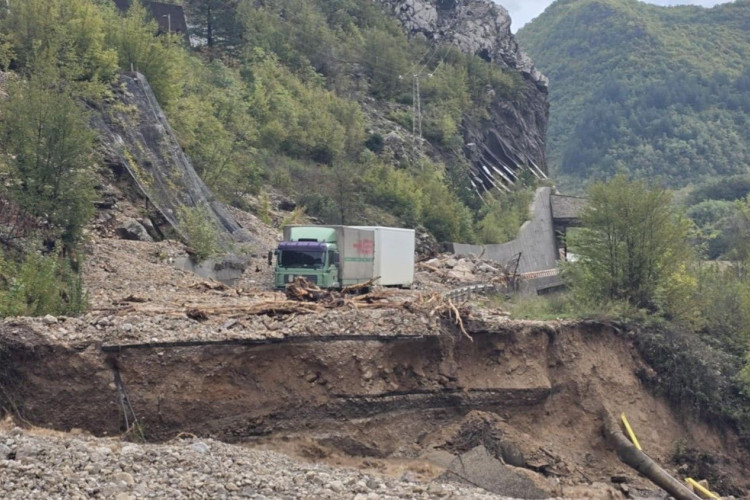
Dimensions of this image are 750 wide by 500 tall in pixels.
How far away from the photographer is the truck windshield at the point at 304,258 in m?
28.3

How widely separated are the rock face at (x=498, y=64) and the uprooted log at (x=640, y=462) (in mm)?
57848

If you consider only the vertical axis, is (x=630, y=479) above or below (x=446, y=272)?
below

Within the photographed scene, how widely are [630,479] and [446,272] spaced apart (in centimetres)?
2145

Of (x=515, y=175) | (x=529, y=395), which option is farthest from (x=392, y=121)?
(x=529, y=395)

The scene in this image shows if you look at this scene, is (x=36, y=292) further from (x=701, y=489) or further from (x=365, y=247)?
(x=701, y=489)

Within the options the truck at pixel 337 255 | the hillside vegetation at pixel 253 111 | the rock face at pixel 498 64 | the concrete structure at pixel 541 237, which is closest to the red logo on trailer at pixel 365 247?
the truck at pixel 337 255

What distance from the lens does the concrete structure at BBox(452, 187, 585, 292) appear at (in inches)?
2182

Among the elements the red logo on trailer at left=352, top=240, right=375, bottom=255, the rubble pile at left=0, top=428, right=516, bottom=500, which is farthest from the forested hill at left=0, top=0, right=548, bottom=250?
the rubble pile at left=0, top=428, right=516, bottom=500

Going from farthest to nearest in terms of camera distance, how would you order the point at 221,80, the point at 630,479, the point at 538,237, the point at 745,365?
1. the point at 538,237
2. the point at 221,80
3. the point at 745,365
4. the point at 630,479

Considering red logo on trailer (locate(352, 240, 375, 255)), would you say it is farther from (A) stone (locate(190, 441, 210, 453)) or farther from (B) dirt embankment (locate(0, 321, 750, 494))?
(A) stone (locate(190, 441, 210, 453))

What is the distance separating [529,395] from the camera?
22422mm

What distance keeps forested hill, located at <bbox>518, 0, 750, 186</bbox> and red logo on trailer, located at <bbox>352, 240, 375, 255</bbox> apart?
102354 mm

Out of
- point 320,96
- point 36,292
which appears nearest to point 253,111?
point 320,96

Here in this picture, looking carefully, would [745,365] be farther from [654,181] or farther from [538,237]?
[538,237]
